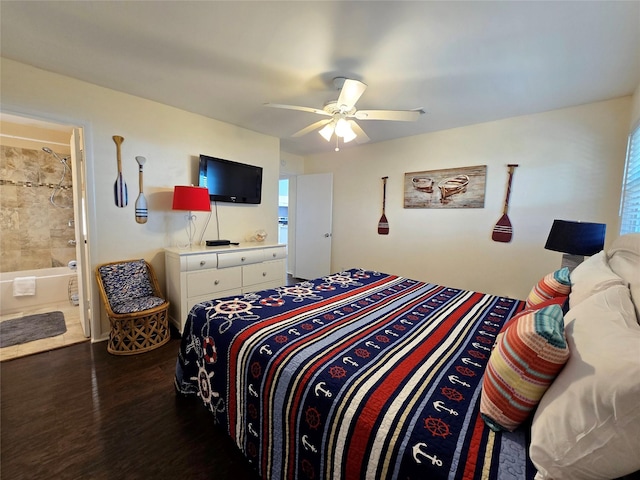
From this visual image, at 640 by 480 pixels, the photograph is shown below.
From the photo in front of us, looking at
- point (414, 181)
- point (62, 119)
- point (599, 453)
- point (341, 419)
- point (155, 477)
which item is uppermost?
point (62, 119)

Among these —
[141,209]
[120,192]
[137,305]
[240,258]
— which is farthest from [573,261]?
[120,192]

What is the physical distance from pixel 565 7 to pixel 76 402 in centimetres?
375

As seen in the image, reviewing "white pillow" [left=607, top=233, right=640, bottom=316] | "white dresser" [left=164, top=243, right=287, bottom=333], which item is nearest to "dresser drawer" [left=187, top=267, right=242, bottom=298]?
"white dresser" [left=164, top=243, right=287, bottom=333]

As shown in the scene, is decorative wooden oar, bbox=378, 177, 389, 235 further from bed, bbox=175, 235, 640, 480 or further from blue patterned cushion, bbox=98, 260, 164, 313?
blue patterned cushion, bbox=98, 260, 164, 313

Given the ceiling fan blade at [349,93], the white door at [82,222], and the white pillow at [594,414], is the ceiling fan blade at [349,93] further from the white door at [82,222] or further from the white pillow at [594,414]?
the white door at [82,222]

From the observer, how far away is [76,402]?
1779 millimetres

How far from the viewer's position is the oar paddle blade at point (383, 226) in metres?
4.09

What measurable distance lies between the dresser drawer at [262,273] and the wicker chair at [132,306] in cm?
87

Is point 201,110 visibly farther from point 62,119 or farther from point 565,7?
point 565,7

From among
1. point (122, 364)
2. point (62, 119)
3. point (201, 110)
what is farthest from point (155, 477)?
point (201, 110)

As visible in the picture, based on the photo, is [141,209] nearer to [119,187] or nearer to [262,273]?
[119,187]

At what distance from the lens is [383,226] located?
4.12 meters

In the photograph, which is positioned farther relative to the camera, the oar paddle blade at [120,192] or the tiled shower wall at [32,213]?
the tiled shower wall at [32,213]

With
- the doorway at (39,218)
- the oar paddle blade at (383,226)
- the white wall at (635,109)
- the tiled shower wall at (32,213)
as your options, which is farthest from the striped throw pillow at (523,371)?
the tiled shower wall at (32,213)
